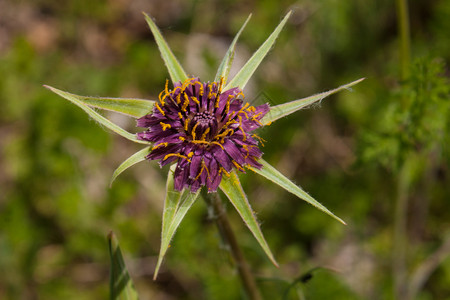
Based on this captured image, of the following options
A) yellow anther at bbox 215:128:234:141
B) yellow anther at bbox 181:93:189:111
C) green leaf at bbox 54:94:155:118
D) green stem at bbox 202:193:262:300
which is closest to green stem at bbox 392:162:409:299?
green stem at bbox 202:193:262:300

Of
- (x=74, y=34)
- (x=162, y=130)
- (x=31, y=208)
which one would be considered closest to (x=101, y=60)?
(x=74, y=34)

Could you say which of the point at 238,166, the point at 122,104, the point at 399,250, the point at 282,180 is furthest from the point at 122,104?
the point at 399,250

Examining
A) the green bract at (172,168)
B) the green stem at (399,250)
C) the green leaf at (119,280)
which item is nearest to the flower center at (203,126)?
the green bract at (172,168)

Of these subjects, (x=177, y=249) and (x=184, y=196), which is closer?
(x=184, y=196)

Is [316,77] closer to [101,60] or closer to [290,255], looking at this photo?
[290,255]

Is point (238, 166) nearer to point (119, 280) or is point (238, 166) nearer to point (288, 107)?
point (288, 107)

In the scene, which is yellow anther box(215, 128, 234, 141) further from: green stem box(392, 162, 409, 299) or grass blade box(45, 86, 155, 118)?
green stem box(392, 162, 409, 299)

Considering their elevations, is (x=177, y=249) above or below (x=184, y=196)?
below
